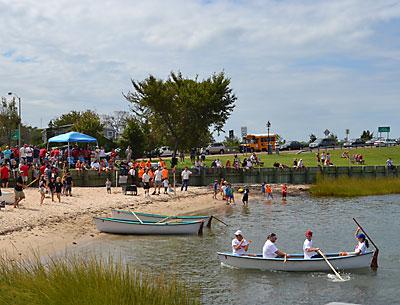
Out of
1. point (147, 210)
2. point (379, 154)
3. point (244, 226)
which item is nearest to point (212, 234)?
point (244, 226)

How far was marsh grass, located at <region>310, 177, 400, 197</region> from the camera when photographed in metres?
46.7

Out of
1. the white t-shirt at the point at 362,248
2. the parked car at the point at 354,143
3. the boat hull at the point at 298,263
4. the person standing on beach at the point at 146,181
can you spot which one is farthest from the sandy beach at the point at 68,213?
the parked car at the point at 354,143

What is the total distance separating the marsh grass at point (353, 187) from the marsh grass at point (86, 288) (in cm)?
3742

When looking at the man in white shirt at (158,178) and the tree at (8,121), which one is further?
the tree at (8,121)

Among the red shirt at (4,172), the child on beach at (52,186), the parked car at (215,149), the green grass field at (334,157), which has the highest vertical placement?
the parked car at (215,149)

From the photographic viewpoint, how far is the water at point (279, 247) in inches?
669

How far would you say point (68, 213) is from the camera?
92.8ft

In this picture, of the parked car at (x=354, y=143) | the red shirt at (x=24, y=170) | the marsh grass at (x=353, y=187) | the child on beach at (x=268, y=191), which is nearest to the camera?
the red shirt at (x=24, y=170)

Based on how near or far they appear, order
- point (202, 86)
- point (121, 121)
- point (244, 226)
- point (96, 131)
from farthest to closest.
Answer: point (121, 121) → point (96, 131) → point (202, 86) → point (244, 226)

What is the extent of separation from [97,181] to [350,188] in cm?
2211

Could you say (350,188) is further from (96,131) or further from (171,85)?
(96,131)

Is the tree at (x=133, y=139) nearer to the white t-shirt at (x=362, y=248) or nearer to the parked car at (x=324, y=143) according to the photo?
the parked car at (x=324, y=143)

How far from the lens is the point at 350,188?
47031mm

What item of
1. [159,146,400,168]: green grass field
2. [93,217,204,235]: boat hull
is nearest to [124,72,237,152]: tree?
[159,146,400,168]: green grass field
